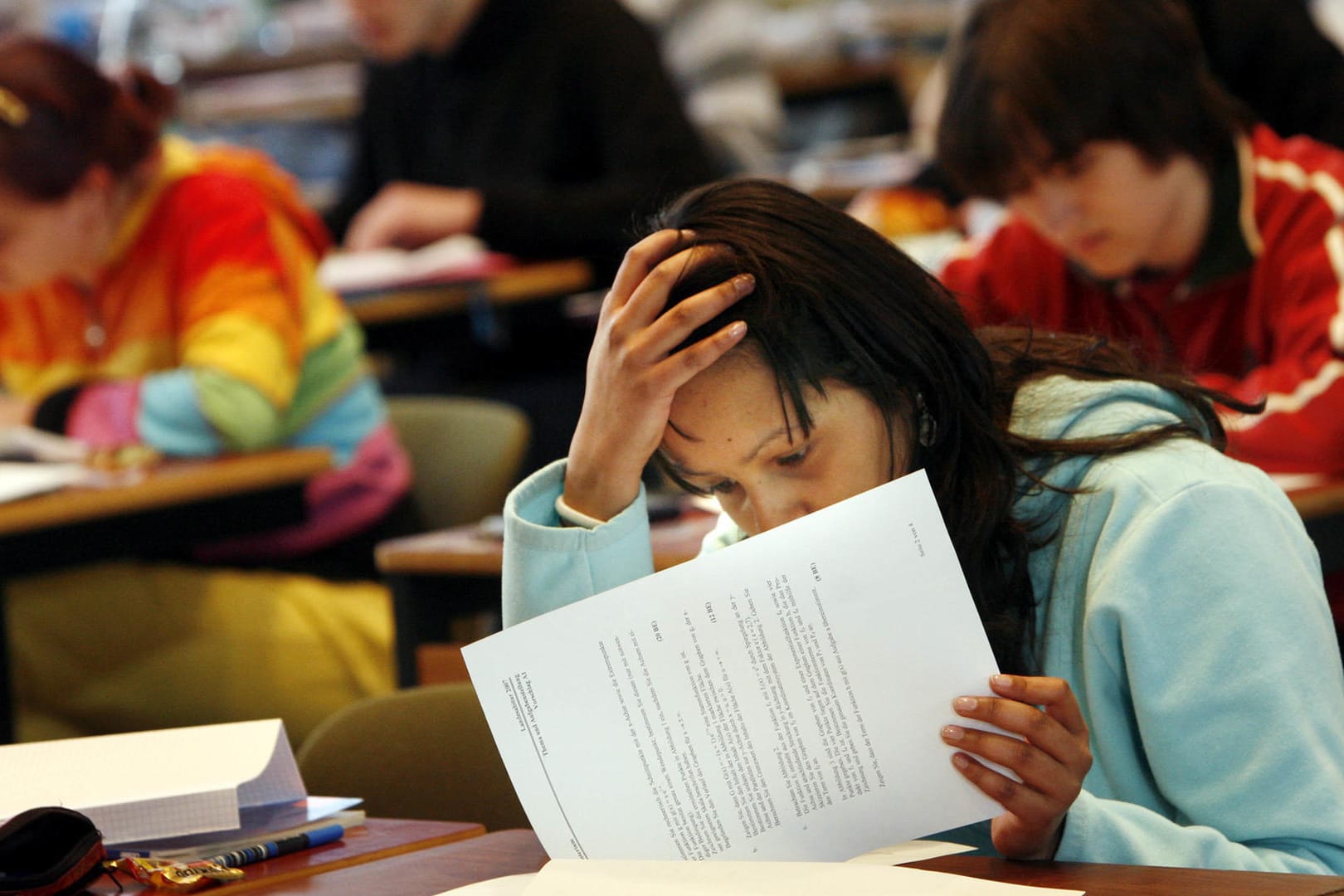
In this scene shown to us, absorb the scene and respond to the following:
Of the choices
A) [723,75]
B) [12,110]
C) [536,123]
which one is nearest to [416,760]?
[12,110]

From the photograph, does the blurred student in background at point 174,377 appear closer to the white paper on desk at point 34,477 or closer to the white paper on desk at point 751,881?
the white paper on desk at point 34,477

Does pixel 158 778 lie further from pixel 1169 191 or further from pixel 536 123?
pixel 536 123

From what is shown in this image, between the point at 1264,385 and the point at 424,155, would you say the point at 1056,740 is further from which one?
the point at 424,155

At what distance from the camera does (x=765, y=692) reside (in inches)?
31.8

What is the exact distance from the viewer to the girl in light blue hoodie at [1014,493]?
2.97ft

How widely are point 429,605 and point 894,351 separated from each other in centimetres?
112

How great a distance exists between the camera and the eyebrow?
100 centimetres

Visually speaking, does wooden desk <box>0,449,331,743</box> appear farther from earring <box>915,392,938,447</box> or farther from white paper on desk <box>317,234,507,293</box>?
white paper on desk <box>317,234,507,293</box>

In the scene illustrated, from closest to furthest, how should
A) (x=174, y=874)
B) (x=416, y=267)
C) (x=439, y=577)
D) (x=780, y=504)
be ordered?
(x=174, y=874) → (x=780, y=504) → (x=439, y=577) → (x=416, y=267)

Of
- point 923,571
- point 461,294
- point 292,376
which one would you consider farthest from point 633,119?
point 923,571

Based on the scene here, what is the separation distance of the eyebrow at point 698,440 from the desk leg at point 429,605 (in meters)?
0.93

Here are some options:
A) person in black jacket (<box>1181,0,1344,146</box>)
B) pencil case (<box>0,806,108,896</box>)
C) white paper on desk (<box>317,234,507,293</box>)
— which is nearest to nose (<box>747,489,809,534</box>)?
pencil case (<box>0,806,108,896</box>)

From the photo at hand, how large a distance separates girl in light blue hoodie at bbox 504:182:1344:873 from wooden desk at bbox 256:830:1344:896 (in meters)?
0.07

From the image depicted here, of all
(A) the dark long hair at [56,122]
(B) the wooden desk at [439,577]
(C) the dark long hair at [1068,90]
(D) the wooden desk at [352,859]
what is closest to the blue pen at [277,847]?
(D) the wooden desk at [352,859]
